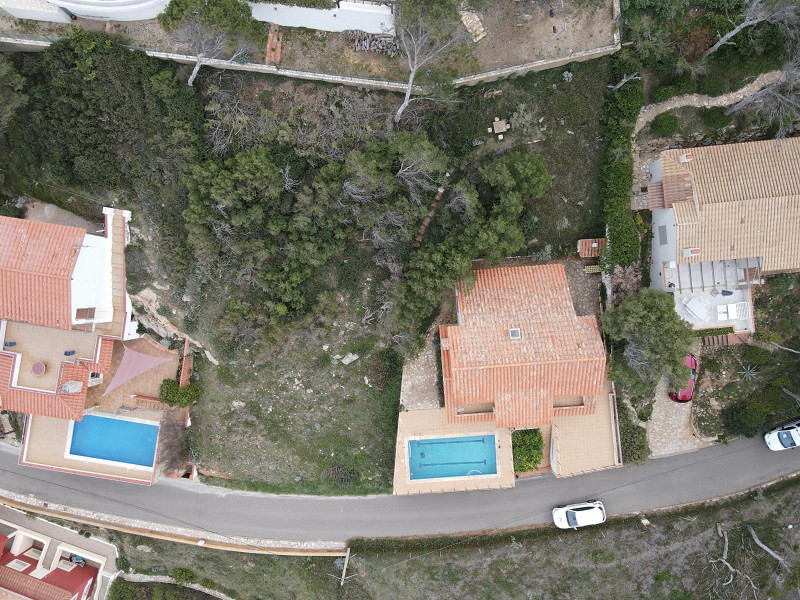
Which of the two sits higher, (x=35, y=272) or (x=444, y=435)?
(x=35, y=272)

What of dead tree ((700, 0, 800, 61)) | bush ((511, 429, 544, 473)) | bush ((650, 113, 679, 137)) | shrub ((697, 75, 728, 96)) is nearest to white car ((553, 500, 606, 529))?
bush ((511, 429, 544, 473))

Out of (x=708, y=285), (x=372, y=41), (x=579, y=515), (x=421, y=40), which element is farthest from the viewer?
(x=579, y=515)

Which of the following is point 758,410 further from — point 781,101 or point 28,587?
point 28,587

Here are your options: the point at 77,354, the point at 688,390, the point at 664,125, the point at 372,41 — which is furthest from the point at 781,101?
the point at 77,354

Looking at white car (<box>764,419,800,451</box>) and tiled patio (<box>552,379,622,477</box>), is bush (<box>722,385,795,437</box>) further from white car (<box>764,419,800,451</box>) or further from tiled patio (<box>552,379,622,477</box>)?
tiled patio (<box>552,379,622,477</box>)

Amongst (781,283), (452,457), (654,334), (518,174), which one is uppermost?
(518,174)

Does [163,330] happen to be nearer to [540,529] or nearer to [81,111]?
[81,111]

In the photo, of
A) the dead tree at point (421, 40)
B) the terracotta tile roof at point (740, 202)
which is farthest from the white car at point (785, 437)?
the dead tree at point (421, 40)

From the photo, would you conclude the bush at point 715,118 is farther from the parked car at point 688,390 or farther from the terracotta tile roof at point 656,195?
the parked car at point 688,390

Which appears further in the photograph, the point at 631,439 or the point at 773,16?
the point at 631,439
